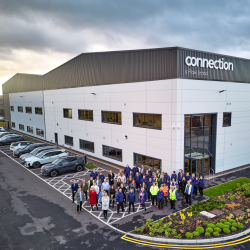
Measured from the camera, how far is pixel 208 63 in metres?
17.8

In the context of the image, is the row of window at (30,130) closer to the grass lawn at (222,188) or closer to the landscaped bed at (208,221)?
the grass lawn at (222,188)

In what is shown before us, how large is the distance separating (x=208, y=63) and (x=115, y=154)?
1237 centimetres

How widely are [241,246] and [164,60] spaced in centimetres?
1283

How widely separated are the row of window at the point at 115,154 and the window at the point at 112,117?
2895 mm

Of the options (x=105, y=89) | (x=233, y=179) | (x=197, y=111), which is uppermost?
(x=105, y=89)

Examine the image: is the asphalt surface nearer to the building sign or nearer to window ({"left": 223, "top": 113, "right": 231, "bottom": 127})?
the building sign

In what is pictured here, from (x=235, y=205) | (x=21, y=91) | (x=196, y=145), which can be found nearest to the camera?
(x=235, y=205)

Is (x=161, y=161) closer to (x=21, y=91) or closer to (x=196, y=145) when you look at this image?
(x=196, y=145)

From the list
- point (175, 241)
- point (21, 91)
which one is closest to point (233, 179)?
point (175, 241)

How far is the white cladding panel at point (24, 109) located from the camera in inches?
1491

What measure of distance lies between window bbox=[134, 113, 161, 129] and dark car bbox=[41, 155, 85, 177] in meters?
6.83

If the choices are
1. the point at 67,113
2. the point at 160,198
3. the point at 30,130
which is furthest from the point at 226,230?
the point at 30,130

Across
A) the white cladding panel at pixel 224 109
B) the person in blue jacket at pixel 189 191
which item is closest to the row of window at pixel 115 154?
the white cladding panel at pixel 224 109

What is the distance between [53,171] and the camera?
64.1 feet
